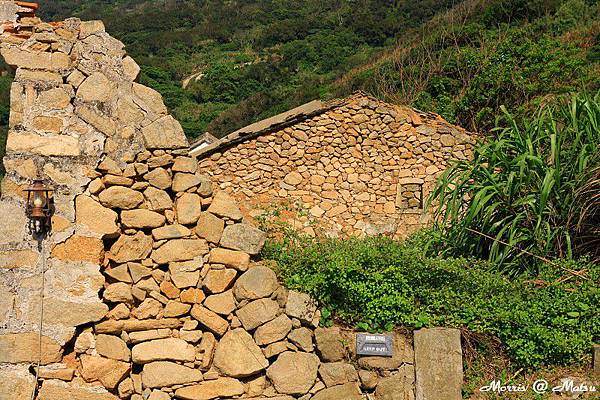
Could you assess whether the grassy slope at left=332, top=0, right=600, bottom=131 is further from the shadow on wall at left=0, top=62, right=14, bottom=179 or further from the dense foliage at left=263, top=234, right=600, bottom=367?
the shadow on wall at left=0, top=62, right=14, bottom=179

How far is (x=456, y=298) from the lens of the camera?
19.6 ft

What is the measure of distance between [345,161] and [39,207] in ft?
30.1

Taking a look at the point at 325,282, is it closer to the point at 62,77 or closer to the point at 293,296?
the point at 293,296

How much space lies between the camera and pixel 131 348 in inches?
225

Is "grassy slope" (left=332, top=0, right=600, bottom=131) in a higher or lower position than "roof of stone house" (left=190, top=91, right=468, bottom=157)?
lower

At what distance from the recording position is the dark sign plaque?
5781 mm

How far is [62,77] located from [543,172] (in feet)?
A: 15.4

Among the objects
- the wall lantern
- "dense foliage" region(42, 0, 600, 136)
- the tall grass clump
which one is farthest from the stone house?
the wall lantern

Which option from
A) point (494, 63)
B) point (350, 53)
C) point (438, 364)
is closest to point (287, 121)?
point (494, 63)

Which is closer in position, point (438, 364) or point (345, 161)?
point (438, 364)

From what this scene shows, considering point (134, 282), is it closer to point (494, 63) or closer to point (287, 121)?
point (287, 121)

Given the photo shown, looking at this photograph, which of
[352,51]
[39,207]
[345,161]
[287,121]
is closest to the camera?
[39,207]

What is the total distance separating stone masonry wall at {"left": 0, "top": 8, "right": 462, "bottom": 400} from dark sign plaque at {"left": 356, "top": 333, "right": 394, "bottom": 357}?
0.06m

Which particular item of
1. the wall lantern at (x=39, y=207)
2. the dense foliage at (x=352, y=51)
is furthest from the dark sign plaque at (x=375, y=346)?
the dense foliage at (x=352, y=51)
